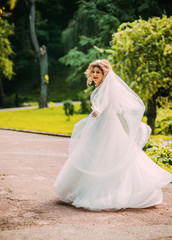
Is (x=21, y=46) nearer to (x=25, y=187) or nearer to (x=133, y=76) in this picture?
(x=133, y=76)

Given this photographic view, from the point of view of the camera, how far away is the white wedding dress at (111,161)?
16.3 feet

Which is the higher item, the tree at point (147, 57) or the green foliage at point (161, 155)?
the tree at point (147, 57)

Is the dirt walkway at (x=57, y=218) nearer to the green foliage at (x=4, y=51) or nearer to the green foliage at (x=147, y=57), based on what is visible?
the green foliage at (x=147, y=57)

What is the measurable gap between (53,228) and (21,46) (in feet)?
163

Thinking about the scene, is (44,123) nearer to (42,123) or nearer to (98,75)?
(42,123)

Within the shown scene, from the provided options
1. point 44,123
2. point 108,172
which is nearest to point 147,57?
point 44,123

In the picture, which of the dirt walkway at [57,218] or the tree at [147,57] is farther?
the tree at [147,57]

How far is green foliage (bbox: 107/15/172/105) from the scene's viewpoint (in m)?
14.2

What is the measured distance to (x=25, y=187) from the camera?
6.23m

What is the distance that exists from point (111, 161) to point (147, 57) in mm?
10104

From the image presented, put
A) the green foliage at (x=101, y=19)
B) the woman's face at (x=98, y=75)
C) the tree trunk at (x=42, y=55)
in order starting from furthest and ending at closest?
the tree trunk at (x=42, y=55) → the green foliage at (x=101, y=19) → the woman's face at (x=98, y=75)

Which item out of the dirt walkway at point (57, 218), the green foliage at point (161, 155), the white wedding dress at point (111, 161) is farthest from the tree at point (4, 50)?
the white wedding dress at point (111, 161)

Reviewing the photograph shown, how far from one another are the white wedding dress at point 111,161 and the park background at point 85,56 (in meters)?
2.02

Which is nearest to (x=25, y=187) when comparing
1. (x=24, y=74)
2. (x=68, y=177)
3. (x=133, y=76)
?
(x=68, y=177)
